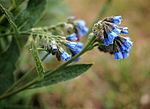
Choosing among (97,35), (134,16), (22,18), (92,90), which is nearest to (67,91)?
(92,90)

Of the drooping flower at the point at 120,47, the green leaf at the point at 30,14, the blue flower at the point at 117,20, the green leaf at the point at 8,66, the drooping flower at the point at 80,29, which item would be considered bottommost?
the drooping flower at the point at 120,47

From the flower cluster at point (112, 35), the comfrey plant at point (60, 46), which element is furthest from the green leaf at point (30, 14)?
the flower cluster at point (112, 35)

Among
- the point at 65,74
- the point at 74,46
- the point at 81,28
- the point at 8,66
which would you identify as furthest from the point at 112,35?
the point at 8,66

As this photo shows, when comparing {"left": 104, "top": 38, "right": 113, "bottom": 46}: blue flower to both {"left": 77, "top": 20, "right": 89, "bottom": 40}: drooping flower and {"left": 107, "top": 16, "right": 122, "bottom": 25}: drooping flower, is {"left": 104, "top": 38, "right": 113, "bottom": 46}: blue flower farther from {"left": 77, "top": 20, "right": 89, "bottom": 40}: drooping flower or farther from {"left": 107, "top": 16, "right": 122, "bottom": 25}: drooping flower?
{"left": 77, "top": 20, "right": 89, "bottom": 40}: drooping flower

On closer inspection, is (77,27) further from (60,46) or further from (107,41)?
(107,41)

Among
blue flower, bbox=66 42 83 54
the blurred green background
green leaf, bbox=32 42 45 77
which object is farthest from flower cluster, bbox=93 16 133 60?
the blurred green background

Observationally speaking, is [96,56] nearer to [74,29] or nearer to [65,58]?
[74,29]

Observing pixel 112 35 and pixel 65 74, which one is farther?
pixel 65 74

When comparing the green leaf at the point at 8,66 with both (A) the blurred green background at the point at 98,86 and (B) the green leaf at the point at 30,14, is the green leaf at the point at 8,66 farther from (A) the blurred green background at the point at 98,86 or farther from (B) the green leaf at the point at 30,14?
(A) the blurred green background at the point at 98,86

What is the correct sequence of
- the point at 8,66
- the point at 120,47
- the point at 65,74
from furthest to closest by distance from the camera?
the point at 8,66 < the point at 65,74 < the point at 120,47
